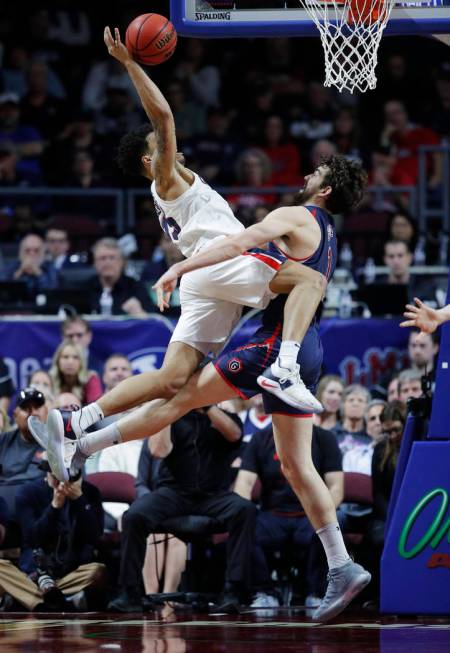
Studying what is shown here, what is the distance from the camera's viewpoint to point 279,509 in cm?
1041

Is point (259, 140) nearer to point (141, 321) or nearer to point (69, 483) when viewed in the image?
point (141, 321)

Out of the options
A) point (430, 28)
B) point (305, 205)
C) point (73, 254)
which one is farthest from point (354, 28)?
point (73, 254)

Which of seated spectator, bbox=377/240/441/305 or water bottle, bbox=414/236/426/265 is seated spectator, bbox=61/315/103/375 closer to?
seated spectator, bbox=377/240/441/305

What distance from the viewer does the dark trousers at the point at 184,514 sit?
9.62 metres

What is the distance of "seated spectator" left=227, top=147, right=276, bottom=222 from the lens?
15.9 metres

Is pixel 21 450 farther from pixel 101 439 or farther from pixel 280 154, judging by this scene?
pixel 280 154

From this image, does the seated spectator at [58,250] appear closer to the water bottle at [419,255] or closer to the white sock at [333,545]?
the water bottle at [419,255]

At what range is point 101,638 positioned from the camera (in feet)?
23.9

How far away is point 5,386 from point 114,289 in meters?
1.81

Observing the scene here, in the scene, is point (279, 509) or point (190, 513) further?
point (279, 509)

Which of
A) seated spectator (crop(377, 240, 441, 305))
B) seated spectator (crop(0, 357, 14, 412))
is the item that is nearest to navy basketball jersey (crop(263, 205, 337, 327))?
seated spectator (crop(0, 357, 14, 412))

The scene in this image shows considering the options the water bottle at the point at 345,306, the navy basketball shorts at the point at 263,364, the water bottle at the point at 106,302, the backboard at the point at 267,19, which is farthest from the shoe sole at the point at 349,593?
the water bottle at the point at 106,302

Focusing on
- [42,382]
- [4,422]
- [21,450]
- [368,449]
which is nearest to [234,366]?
[21,450]

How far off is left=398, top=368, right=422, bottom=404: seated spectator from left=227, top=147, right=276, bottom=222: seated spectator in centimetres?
494
